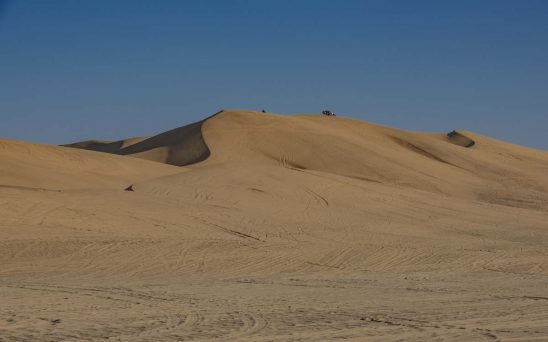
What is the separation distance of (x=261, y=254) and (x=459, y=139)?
5076cm

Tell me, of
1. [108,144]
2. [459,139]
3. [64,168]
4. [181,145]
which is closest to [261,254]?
[64,168]

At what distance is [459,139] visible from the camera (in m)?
65.4

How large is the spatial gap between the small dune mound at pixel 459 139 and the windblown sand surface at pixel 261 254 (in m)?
21.9

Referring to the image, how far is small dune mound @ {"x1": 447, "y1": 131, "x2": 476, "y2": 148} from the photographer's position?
203 ft

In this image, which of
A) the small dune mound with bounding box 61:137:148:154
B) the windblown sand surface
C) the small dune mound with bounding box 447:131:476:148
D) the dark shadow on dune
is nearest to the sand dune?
the windblown sand surface

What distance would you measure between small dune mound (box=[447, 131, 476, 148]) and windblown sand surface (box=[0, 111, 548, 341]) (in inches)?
861

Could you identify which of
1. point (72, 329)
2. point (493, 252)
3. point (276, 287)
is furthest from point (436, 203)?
point (72, 329)

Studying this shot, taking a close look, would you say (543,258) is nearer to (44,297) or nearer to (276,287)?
(276,287)

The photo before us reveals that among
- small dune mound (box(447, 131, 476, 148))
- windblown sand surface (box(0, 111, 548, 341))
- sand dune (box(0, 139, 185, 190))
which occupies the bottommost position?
windblown sand surface (box(0, 111, 548, 341))

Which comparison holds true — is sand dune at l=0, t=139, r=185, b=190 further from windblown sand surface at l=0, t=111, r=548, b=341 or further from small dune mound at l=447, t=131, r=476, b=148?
small dune mound at l=447, t=131, r=476, b=148

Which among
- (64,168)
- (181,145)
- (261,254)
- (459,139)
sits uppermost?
(459,139)

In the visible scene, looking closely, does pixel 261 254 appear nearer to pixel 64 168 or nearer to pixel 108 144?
pixel 64 168

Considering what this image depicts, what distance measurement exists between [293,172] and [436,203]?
19.0ft

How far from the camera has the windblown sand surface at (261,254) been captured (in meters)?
9.34
